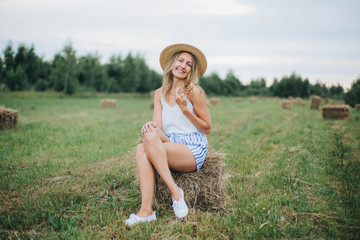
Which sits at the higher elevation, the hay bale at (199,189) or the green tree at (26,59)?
the green tree at (26,59)

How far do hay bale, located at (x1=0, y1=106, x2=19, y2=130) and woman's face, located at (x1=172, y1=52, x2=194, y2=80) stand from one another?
5.49 metres

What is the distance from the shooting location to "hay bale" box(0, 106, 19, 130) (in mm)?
6216

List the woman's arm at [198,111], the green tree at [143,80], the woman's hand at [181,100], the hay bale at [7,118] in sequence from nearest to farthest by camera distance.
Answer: the woman's hand at [181,100]
the woman's arm at [198,111]
the hay bale at [7,118]
the green tree at [143,80]

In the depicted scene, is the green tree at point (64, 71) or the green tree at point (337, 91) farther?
the green tree at point (64, 71)

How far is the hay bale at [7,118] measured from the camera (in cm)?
622

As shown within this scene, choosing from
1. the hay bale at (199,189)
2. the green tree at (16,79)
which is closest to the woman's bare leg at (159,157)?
the hay bale at (199,189)

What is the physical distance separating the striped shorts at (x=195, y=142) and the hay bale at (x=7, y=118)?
5.51 meters

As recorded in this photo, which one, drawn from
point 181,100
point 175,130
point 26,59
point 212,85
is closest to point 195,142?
point 175,130

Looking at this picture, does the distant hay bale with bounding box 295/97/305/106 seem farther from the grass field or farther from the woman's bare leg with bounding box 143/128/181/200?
the woman's bare leg with bounding box 143/128/181/200

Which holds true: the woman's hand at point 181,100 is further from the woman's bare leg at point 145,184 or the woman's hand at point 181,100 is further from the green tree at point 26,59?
the green tree at point 26,59

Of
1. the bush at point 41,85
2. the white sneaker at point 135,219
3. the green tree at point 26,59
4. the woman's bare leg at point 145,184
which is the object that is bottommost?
the white sneaker at point 135,219

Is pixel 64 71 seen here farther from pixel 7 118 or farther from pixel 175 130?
pixel 175 130

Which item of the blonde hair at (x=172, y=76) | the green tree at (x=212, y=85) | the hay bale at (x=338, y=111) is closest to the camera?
the blonde hair at (x=172, y=76)

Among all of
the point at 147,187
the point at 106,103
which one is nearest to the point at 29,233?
the point at 147,187
